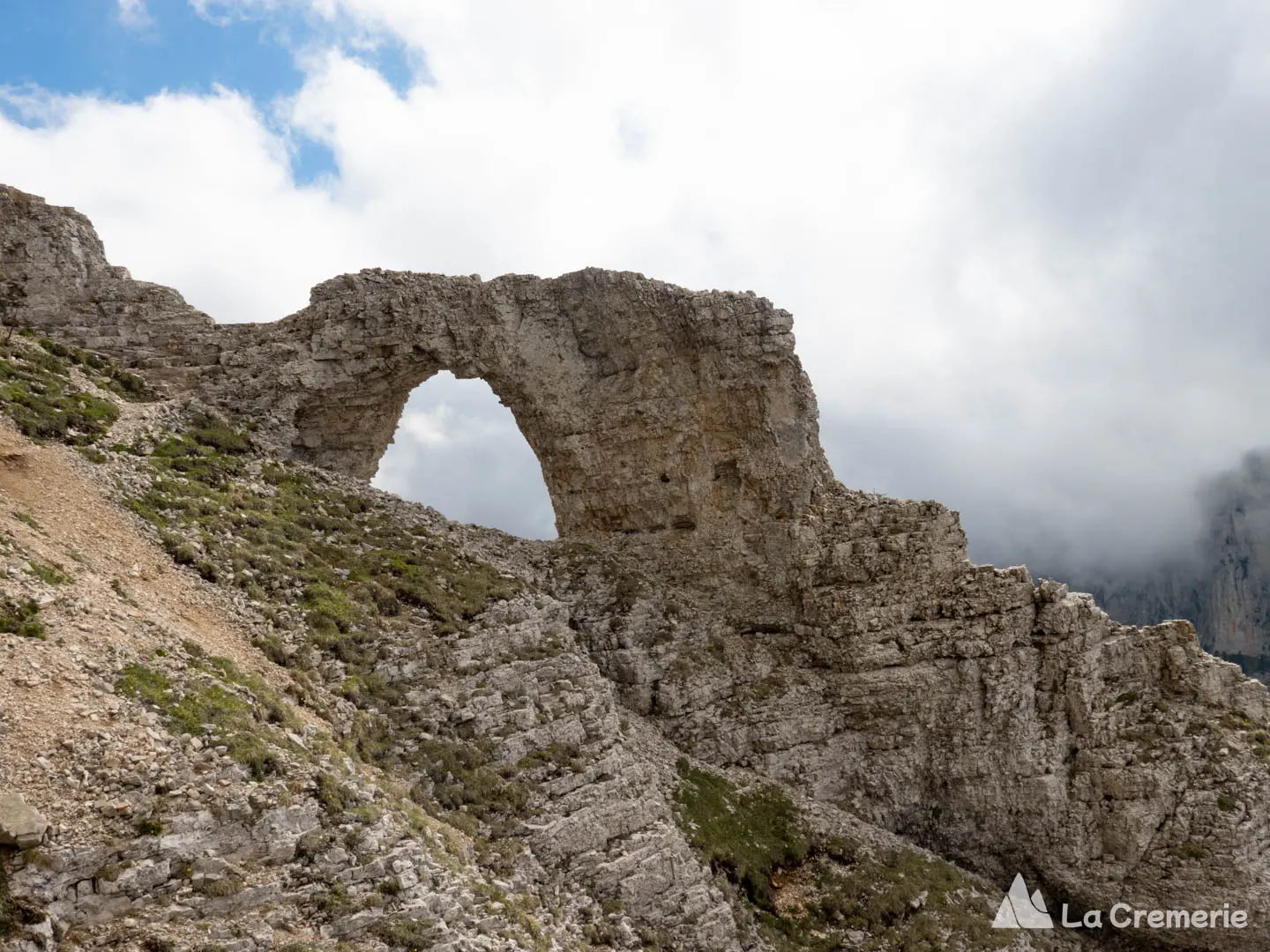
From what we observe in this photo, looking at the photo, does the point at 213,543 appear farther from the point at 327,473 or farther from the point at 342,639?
the point at 327,473

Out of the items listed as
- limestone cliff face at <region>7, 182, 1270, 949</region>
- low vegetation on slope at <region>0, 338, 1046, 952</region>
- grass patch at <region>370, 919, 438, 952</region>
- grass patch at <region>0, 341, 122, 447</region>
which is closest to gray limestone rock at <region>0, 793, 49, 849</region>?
low vegetation on slope at <region>0, 338, 1046, 952</region>

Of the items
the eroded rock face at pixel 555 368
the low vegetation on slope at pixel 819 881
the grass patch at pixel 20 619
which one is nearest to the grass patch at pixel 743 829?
the low vegetation on slope at pixel 819 881

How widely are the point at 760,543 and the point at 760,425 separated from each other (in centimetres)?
530

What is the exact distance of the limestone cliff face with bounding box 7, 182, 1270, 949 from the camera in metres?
34.3

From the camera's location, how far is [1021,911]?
33344mm

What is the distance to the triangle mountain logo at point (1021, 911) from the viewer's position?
105ft

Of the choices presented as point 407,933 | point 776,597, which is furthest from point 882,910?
point 407,933

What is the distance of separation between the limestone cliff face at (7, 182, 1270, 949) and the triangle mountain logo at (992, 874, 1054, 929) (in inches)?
38.8

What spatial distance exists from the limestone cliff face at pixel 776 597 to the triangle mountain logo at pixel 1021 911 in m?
0.99

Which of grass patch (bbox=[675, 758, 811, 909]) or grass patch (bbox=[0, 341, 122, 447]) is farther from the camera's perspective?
grass patch (bbox=[675, 758, 811, 909])

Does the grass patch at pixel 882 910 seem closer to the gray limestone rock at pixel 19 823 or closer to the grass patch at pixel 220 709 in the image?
the grass patch at pixel 220 709

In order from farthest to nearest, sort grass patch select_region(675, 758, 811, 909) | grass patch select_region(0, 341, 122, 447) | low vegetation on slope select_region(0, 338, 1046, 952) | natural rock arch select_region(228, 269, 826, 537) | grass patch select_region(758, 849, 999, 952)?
natural rock arch select_region(228, 269, 826, 537) → grass patch select_region(675, 758, 811, 909) → grass patch select_region(758, 849, 999, 952) → grass patch select_region(0, 341, 122, 447) → low vegetation on slope select_region(0, 338, 1046, 952)

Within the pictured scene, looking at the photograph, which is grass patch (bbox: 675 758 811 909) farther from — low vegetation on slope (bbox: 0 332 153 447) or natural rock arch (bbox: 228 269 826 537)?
low vegetation on slope (bbox: 0 332 153 447)

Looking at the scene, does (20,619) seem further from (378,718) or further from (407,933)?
(407,933)
